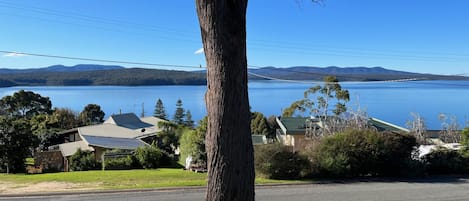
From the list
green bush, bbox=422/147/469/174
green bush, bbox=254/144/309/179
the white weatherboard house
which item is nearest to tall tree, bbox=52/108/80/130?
the white weatherboard house

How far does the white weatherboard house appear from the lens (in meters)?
30.4

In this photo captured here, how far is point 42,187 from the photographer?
13.8 m

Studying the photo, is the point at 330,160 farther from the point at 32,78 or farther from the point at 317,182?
the point at 32,78

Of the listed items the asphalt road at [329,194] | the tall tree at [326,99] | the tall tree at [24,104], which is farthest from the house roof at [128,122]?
the asphalt road at [329,194]

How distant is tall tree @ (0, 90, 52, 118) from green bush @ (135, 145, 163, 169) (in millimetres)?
50755

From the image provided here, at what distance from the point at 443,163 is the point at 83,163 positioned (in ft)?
67.8

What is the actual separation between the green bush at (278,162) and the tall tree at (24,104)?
61742 mm

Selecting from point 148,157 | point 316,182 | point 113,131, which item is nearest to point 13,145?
point 148,157

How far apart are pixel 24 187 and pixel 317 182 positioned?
10.4 m

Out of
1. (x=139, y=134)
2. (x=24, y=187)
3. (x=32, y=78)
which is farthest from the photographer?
(x=32, y=78)

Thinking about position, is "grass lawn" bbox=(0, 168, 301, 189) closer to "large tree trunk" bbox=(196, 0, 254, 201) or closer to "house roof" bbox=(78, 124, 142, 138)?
"large tree trunk" bbox=(196, 0, 254, 201)

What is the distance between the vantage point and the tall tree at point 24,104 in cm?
6700

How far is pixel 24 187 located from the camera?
1393cm

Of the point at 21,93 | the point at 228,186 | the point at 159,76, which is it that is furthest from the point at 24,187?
the point at 159,76
